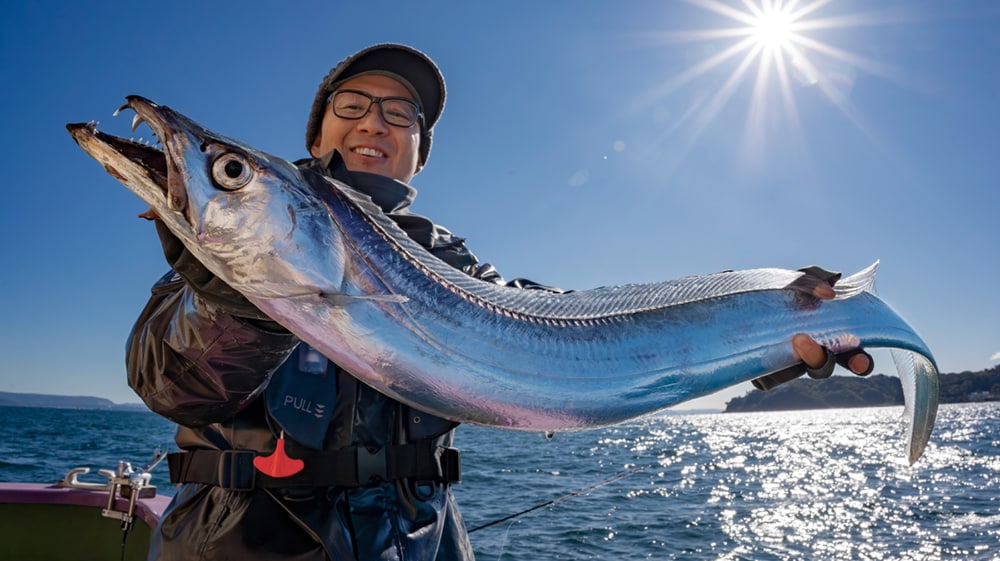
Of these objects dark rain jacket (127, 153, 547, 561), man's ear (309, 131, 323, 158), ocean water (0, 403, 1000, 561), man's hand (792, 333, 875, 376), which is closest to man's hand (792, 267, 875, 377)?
man's hand (792, 333, 875, 376)

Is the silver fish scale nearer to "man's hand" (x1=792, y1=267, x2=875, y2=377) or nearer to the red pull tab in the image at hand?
"man's hand" (x1=792, y1=267, x2=875, y2=377)

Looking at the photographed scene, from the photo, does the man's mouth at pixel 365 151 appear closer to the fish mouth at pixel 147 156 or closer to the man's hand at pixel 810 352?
the fish mouth at pixel 147 156

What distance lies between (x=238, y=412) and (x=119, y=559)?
4635mm

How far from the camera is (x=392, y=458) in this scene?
2365 mm

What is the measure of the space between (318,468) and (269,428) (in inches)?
10.1

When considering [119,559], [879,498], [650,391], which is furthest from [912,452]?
[879,498]

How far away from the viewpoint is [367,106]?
→ 3115mm

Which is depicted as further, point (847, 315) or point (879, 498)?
point (879, 498)

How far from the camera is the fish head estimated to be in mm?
1537

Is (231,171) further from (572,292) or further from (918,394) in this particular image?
(918,394)

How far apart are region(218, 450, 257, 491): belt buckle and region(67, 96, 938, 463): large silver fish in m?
0.80

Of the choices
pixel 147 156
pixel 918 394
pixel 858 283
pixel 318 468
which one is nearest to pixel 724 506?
pixel 918 394

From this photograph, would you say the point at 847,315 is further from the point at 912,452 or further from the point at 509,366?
the point at 509,366

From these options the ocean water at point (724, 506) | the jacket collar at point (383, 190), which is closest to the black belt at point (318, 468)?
the jacket collar at point (383, 190)
